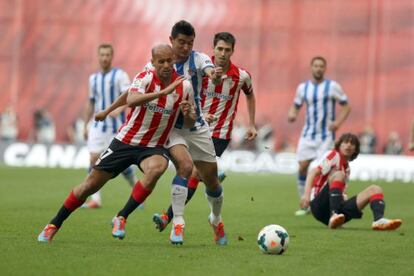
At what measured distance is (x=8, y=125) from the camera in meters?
34.8

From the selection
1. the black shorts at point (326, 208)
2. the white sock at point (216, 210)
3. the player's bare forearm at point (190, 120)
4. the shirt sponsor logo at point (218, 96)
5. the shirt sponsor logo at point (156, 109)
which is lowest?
the black shorts at point (326, 208)

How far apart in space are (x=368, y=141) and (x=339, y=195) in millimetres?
21848

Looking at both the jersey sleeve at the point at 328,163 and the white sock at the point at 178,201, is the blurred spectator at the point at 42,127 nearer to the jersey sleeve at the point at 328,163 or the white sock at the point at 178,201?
the jersey sleeve at the point at 328,163

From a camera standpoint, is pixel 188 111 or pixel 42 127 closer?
pixel 188 111

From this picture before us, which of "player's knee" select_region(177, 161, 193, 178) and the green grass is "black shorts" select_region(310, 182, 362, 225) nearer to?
the green grass

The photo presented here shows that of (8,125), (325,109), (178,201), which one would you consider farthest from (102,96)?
(8,125)

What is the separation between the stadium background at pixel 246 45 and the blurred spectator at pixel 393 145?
1284 mm

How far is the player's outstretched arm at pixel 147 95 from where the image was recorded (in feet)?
30.9

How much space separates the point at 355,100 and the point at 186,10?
275 inches

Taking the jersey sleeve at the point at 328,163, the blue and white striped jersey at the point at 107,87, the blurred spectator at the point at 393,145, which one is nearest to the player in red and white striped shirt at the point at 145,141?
the jersey sleeve at the point at 328,163

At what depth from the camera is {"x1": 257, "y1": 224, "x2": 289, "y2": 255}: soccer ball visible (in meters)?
9.77

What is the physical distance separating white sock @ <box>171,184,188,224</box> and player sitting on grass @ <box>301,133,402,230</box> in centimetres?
291

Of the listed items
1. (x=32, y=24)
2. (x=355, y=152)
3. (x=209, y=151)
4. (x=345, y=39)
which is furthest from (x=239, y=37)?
(x=209, y=151)

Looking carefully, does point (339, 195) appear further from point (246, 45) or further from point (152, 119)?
point (246, 45)
